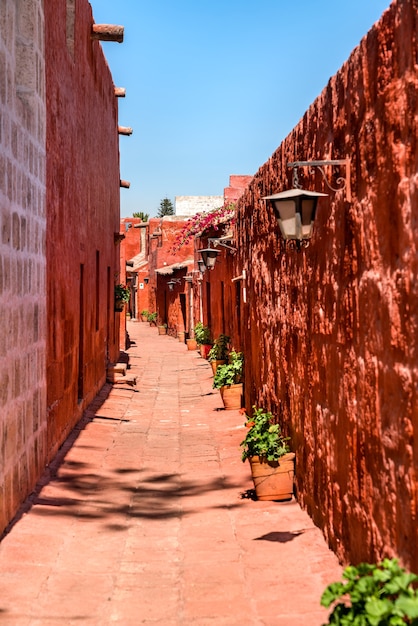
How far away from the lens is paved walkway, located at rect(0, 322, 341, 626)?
399 centimetres

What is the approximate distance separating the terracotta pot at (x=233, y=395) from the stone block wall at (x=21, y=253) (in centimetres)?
416

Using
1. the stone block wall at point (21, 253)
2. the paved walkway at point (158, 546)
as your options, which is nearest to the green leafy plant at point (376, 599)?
the paved walkway at point (158, 546)

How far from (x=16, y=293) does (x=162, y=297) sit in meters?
28.7

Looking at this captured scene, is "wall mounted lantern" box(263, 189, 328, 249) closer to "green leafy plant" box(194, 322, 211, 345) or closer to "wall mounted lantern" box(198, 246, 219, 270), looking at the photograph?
"wall mounted lantern" box(198, 246, 219, 270)

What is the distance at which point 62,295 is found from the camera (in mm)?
8430

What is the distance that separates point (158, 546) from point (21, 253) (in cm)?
231

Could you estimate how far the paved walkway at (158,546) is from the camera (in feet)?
13.1

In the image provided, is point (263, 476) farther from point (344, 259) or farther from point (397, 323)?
point (397, 323)

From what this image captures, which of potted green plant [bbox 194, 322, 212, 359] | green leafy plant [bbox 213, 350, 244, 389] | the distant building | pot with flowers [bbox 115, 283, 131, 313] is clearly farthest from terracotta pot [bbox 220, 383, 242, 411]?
the distant building

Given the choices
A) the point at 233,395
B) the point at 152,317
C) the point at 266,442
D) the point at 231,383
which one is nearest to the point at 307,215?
the point at 266,442

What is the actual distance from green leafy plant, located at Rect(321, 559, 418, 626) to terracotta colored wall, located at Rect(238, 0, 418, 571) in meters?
0.49

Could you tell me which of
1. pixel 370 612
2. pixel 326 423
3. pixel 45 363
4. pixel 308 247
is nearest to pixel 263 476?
pixel 326 423

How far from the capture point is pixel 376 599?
8.68 ft

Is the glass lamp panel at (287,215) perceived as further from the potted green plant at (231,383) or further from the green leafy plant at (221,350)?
the green leafy plant at (221,350)
